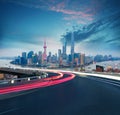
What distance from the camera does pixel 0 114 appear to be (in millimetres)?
11227

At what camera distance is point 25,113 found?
37.5ft

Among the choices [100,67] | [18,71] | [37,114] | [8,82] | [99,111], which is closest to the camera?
[37,114]

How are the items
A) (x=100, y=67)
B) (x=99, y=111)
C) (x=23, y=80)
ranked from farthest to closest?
(x=100, y=67) < (x=23, y=80) < (x=99, y=111)

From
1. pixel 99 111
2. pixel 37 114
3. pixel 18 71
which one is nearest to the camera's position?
pixel 37 114

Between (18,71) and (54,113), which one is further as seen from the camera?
(18,71)

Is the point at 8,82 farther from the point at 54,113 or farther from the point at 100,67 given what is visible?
the point at 100,67

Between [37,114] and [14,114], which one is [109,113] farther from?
[14,114]

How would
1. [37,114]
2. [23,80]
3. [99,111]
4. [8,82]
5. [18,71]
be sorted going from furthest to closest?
[18,71] < [23,80] < [8,82] < [99,111] < [37,114]

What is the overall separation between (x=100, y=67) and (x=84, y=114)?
387 feet

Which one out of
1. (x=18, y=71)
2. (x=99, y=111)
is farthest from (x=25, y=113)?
(x=18, y=71)

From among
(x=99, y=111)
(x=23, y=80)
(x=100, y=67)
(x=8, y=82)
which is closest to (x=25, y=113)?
(x=99, y=111)

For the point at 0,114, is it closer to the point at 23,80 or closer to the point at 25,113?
the point at 25,113

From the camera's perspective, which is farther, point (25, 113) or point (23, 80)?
point (23, 80)

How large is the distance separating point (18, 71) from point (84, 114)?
108 meters
